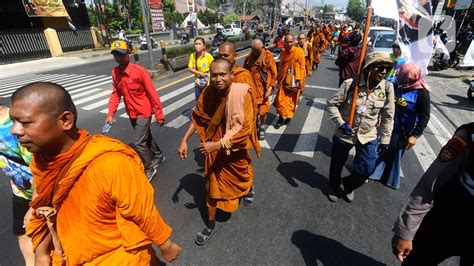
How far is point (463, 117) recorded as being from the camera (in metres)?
6.58

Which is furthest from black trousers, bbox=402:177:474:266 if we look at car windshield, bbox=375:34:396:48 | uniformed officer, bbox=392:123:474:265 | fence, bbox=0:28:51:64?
fence, bbox=0:28:51:64

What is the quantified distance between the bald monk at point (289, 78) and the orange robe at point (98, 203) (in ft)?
15.8

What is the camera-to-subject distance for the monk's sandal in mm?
2799

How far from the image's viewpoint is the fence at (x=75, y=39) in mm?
19981

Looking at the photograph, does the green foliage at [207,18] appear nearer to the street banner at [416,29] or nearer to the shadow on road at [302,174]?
the street banner at [416,29]

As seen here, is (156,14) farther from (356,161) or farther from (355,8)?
(355,8)

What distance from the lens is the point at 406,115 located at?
130 inches

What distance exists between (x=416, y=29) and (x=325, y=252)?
420 cm

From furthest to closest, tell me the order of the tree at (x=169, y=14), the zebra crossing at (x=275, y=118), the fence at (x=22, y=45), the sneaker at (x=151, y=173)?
the tree at (x=169, y=14), the fence at (x=22, y=45), the zebra crossing at (x=275, y=118), the sneaker at (x=151, y=173)

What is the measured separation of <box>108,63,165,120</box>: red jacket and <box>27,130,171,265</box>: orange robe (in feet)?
7.90

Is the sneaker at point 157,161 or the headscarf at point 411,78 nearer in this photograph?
the headscarf at point 411,78

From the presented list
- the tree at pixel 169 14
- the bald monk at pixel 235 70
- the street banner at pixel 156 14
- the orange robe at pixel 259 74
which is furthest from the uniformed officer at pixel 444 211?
the tree at pixel 169 14

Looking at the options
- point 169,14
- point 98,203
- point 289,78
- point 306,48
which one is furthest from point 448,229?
point 169,14

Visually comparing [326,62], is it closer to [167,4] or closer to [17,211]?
[17,211]
